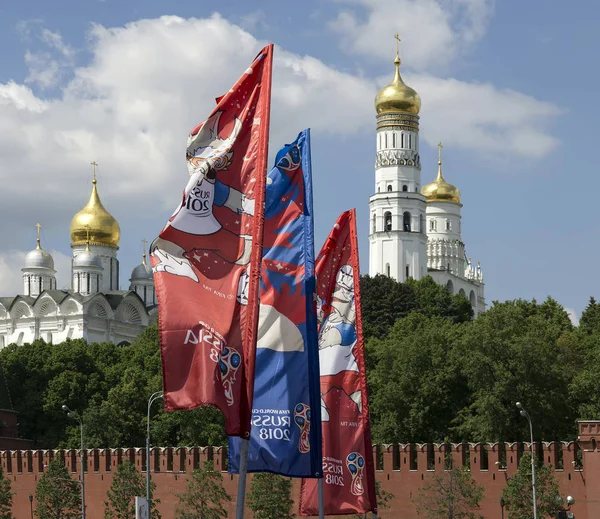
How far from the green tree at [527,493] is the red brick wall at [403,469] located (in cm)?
136

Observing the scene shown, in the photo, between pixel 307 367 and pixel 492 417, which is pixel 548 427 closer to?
pixel 492 417

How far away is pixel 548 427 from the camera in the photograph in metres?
63.6

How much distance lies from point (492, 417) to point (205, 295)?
143 ft

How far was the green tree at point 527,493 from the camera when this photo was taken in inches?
2109

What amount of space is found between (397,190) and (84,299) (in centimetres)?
3086

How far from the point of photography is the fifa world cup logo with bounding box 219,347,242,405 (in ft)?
66.1

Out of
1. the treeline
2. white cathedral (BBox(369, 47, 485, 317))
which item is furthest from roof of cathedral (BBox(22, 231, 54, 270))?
the treeline

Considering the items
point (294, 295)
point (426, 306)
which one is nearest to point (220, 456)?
point (294, 295)

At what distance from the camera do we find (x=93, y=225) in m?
147

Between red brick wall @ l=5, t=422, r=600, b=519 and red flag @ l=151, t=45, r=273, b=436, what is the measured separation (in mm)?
36925

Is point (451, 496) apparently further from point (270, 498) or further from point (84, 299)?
point (84, 299)

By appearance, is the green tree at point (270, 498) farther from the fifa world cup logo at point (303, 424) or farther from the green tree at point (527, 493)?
the fifa world cup logo at point (303, 424)

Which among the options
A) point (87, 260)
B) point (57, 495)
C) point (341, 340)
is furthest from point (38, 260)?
point (341, 340)

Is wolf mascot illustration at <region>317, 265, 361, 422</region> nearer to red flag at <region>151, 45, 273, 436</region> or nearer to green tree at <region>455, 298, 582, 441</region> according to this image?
red flag at <region>151, 45, 273, 436</region>
